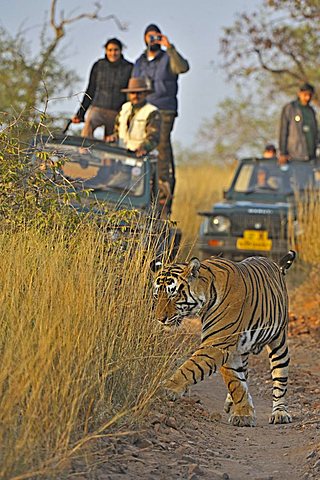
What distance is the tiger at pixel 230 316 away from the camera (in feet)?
22.1

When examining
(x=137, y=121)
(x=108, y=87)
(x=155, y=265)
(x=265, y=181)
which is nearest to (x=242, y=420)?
(x=155, y=265)

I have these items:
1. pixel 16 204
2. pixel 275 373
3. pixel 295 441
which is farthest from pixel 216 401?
pixel 16 204

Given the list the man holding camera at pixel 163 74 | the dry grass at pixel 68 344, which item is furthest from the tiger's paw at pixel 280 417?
the man holding camera at pixel 163 74

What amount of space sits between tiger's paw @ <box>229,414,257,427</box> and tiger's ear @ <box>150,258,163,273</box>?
1126mm

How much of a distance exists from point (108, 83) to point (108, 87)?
0.05 meters

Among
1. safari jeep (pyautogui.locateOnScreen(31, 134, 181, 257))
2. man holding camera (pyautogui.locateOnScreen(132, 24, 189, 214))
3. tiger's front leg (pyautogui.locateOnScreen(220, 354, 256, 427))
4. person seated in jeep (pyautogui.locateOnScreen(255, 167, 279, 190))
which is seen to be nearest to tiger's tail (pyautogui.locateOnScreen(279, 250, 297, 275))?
tiger's front leg (pyautogui.locateOnScreen(220, 354, 256, 427))

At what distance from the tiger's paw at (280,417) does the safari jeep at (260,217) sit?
6.75m

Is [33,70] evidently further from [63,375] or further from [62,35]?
[63,375]

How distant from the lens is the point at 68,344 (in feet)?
17.9

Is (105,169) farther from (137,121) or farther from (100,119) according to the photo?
(100,119)

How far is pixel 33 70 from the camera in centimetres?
2069

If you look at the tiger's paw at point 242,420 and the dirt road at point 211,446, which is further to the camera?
the tiger's paw at point 242,420

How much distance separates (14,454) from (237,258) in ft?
33.1

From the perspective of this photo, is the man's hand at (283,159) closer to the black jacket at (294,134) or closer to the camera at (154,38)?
the black jacket at (294,134)
